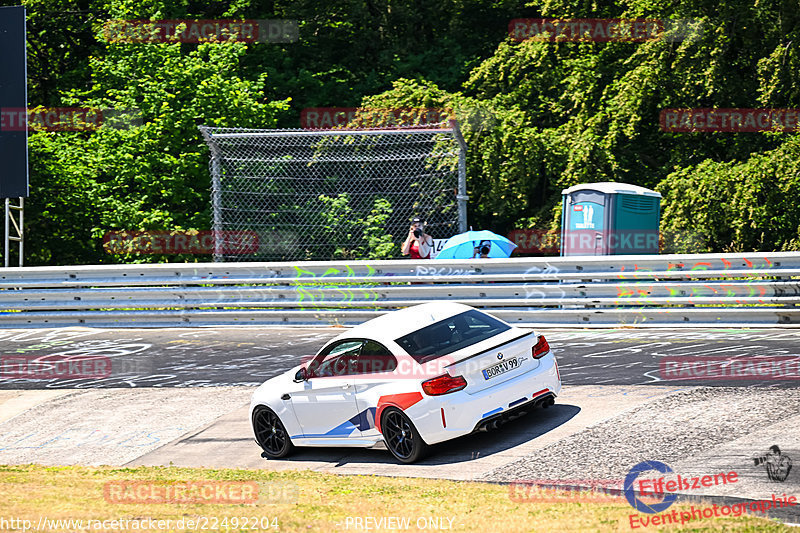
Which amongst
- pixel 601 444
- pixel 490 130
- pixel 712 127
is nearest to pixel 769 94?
pixel 712 127

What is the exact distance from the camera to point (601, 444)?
9172mm

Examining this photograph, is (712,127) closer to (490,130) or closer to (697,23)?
(697,23)

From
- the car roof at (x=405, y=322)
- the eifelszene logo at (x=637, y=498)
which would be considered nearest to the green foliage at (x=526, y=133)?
the car roof at (x=405, y=322)

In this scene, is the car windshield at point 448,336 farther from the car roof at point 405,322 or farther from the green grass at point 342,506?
the green grass at point 342,506

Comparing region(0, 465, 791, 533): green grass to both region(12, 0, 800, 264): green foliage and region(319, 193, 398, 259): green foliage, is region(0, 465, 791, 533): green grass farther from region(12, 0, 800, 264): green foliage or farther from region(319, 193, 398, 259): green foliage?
region(12, 0, 800, 264): green foliage

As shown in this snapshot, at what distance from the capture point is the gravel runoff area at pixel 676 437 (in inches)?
329

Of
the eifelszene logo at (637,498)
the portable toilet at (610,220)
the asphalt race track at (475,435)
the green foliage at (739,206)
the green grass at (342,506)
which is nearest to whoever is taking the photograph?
the green grass at (342,506)

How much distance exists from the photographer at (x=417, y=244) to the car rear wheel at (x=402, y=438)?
8174 millimetres

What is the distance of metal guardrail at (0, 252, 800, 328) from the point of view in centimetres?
1380

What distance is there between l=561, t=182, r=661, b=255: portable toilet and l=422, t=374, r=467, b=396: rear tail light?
28.0ft

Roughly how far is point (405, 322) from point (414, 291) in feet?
18.5

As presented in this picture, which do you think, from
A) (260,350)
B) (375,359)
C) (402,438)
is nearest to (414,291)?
(260,350)

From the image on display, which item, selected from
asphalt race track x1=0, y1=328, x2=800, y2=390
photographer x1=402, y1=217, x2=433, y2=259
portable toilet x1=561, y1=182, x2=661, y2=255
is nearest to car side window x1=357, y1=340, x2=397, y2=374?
asphalt race track x1=0, y1=328, x2=800, y2=390

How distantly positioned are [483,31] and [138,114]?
476 inches
